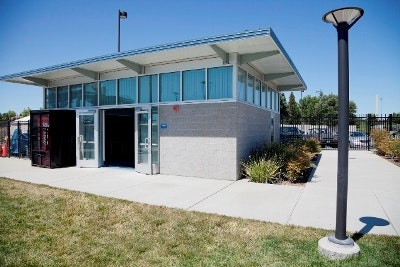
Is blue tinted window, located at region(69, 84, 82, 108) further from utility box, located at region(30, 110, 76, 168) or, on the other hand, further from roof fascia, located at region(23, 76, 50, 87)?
roof fascia, located at region(23, 76, 50, 87)

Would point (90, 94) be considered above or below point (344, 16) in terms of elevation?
above

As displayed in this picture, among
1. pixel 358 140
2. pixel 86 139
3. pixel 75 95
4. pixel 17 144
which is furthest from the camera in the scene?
pixel 358 140

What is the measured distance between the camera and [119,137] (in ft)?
51.2

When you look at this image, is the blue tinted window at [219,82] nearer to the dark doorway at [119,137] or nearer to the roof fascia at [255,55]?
the roof fascia at [255,55]

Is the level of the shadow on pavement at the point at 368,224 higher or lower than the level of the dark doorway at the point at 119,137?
lower

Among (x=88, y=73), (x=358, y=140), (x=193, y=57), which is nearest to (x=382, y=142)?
(x=358, y=140)

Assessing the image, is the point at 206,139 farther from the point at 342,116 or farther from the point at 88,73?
the point at 88,73

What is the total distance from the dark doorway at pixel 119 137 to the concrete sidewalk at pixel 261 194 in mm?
3447

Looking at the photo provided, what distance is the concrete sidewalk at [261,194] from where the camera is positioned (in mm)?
5473

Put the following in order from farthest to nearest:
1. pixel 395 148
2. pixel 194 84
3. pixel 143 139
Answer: pixel 395 148, pixel 143 139, pixel 194 84

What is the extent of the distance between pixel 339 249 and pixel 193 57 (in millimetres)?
7797

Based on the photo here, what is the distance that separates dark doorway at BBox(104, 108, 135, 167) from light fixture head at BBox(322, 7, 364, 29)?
11428mm

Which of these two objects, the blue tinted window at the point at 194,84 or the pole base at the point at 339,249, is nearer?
→ the pole base at the point at 339,249

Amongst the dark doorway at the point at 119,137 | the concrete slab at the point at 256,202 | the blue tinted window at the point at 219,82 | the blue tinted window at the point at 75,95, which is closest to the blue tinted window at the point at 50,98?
the blue tinted window at the point at 75,95
